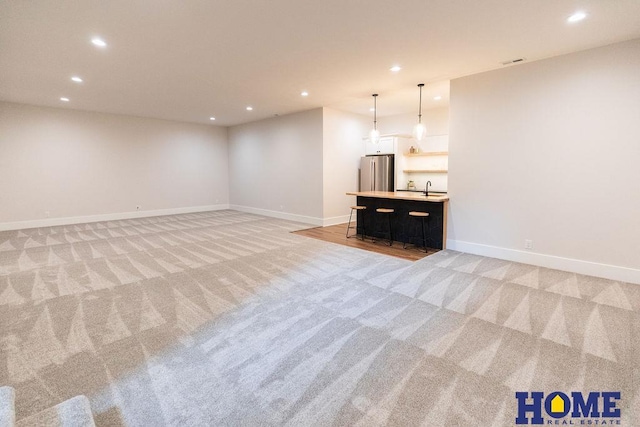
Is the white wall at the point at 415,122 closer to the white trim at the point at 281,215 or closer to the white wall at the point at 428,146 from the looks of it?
the white wall at the point at 428,146

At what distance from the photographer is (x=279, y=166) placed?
28.9 ft

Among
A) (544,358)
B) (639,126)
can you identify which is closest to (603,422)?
(544,358)

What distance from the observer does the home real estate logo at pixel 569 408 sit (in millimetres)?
1727

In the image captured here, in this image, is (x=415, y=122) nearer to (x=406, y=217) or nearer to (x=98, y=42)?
(x=406, y=217)

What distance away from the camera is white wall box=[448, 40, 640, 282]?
12.5ft

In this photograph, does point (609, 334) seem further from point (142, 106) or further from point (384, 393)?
point (142, 106)

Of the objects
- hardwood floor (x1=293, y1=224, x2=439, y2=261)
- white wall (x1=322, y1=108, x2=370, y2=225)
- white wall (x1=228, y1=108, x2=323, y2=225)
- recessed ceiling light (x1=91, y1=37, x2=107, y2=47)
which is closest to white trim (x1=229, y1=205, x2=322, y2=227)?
white wall (x1=228, y1=108, x2=323, y2=225)

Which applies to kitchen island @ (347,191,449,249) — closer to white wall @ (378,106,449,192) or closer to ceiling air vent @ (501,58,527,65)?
white wall @ (378,106,449,192)

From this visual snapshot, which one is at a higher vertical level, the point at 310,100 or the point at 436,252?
the point at 310,100

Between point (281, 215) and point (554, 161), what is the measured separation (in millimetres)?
6605

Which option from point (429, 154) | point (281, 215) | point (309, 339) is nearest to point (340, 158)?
point (429, 154)

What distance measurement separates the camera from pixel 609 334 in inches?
102

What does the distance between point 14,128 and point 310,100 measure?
23.0ft

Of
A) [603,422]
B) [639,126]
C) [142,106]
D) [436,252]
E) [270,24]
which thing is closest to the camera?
[603,422]
